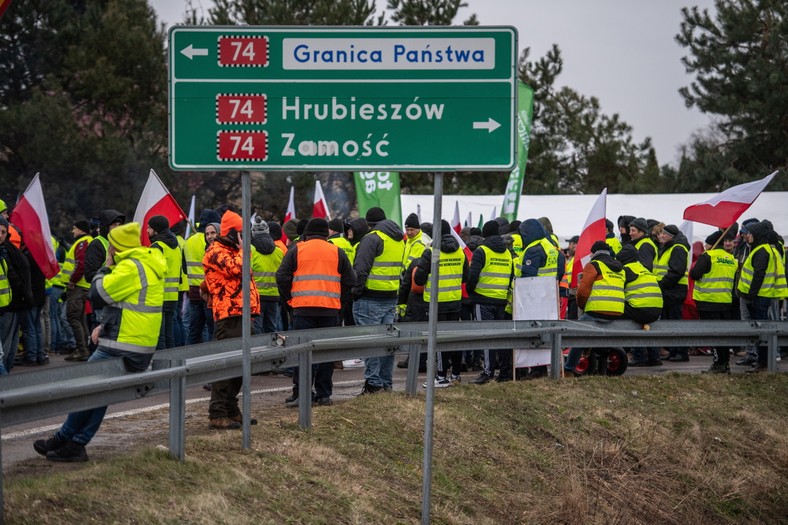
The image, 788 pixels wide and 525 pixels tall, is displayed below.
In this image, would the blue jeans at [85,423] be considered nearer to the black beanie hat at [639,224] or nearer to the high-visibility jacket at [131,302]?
the high-visibility jacket at [131,302]

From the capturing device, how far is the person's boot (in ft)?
31.5

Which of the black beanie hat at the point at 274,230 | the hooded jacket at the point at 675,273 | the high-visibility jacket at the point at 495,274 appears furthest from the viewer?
the hooded jacket at the point at 675,273

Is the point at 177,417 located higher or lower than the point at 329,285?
lower

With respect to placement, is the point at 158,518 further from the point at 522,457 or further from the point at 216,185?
the point at 216,185

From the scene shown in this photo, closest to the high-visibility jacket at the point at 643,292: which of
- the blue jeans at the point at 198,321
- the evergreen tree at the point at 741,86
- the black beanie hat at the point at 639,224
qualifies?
the black beanie hat at the point at 639,224

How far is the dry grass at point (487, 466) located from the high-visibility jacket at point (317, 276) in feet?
4.01

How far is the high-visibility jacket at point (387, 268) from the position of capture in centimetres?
1494

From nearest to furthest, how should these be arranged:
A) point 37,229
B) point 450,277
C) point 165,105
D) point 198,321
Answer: point 198,321 → point 450,277 → point 37,229 → point 165,105

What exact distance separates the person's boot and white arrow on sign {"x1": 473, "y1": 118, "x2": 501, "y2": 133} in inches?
156

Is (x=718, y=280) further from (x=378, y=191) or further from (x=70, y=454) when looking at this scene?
(x=70, y=454)

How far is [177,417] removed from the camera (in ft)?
28.7

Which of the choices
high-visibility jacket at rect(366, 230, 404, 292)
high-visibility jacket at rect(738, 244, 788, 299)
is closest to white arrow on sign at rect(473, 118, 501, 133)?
high-visibility jacket at rect(366, 230, 404, 292)

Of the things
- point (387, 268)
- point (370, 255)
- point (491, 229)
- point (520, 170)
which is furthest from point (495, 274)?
point (520, 170)

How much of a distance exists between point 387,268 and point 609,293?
9.98 ft
